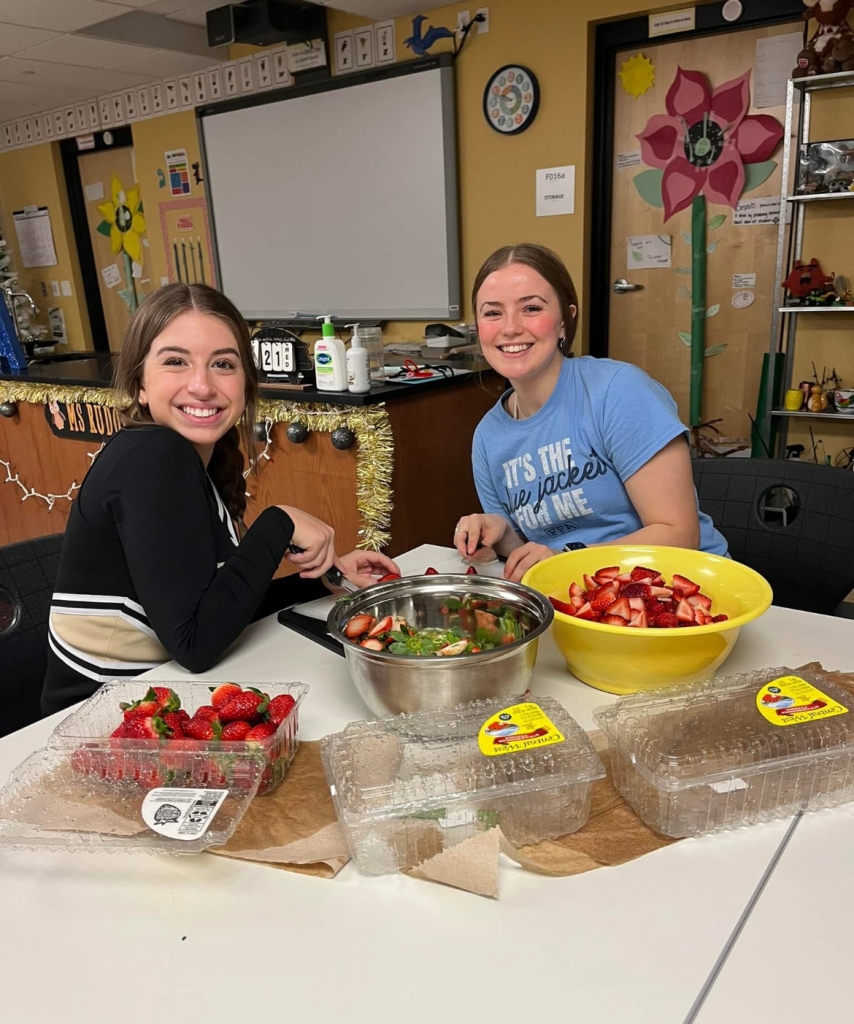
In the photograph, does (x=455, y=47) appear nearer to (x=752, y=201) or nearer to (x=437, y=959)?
(x=752, y=201)

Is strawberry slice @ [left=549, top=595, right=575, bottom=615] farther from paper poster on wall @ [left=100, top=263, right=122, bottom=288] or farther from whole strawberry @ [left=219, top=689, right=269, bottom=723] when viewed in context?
paper poster on wall @ [left=100, top=263, right=122, bottom=288]

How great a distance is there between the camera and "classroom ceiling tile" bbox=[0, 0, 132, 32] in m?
3.48

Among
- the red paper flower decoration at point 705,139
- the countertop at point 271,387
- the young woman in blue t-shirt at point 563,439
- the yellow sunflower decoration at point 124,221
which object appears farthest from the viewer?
the yellow sunflower decoration at point 124,221

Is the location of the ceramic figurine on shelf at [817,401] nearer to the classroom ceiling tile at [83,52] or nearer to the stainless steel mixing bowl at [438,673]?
the stainless steel mixing bowl at [438,673]

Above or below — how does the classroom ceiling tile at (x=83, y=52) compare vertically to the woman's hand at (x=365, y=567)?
above

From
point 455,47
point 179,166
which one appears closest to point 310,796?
point 455,47

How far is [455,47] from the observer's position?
3.80 meters

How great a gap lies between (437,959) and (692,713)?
0.39m

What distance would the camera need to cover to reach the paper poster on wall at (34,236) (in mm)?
6059

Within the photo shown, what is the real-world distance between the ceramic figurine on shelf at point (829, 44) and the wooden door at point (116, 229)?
166 inches

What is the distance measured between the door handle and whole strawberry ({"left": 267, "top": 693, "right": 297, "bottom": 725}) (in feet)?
10.4

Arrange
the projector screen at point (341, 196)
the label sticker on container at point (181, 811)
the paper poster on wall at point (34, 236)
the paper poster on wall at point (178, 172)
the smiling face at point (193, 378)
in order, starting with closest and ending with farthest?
the label sticker on container at point (181, 811) → the smiling face at point (193, 378) → the projector screen at point (341, 196) → the paper poster on wall at point (178, 172) → the paper poster on wall at point (34, 236)

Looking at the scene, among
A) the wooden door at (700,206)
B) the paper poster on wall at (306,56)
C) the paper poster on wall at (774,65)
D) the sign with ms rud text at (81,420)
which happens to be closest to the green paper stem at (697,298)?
the wooden door at (700,206)

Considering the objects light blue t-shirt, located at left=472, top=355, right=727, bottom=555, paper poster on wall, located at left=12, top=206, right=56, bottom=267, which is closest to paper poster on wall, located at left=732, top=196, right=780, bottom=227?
Result: light blue t-shirt, located at left=472, top=355, right=727, bottom=555
